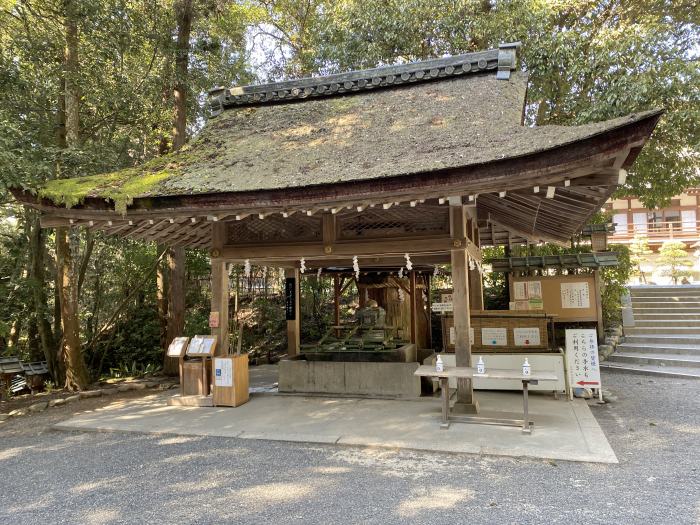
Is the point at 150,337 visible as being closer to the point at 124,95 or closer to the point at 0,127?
the point at 124,95

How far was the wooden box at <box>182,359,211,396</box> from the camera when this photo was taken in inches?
267

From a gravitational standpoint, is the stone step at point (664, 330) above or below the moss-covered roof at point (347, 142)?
below

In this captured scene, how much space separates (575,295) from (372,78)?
6.23 metres

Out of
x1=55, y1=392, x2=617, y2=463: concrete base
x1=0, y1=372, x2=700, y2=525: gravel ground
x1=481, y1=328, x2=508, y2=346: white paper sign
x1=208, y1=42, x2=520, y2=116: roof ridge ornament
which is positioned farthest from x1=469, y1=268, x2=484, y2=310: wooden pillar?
x1=0, y1=372, x2=700, y2=525: gravel ground

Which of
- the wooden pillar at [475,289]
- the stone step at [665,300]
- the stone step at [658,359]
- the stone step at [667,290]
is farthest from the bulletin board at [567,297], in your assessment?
the stone step at [667,290]

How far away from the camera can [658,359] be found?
9070 mm

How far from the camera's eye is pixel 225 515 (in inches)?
127

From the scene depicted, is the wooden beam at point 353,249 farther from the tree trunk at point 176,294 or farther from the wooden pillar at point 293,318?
the tree trunk at point 176,294

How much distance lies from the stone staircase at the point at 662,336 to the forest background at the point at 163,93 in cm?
127

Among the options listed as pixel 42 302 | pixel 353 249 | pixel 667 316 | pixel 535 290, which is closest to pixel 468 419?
pixel 353 249

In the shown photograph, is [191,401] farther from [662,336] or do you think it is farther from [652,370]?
[662,336]

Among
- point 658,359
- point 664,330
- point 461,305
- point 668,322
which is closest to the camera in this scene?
point 461,305

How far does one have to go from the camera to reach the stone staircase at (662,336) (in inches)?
345

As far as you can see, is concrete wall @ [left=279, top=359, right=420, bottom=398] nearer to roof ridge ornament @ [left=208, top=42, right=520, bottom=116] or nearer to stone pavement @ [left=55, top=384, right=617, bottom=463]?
stone pavement @ [left=55, top=384, right=617, bottom=463]
